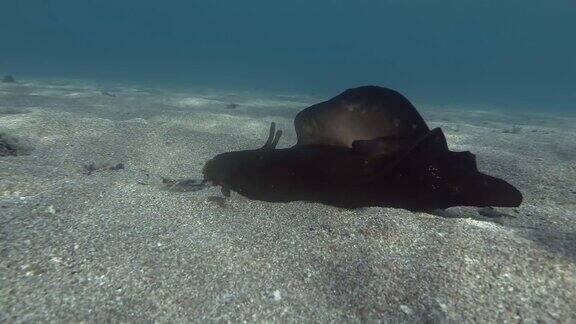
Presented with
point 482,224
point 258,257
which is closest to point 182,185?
point 258,257

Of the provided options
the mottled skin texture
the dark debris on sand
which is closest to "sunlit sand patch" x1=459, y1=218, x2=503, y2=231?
the mottled skin texture

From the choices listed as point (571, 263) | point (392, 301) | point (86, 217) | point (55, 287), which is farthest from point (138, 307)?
point (571, 263)

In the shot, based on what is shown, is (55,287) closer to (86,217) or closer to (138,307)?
(138,307)

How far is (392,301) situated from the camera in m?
2.27

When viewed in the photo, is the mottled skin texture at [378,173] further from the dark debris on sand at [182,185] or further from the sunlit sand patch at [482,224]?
the dark debris on sand at [182,185]

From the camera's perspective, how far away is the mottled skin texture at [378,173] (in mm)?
3289

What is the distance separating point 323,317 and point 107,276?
1.43 metres

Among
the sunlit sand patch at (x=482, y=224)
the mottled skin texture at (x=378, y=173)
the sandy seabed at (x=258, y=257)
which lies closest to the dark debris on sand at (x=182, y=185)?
the sandy seabed at (x=258, y=257)

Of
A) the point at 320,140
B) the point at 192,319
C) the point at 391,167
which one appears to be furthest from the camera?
the point at 320,140

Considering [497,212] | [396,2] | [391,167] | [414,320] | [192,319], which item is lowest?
[192,319]

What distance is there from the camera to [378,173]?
10.8 feet

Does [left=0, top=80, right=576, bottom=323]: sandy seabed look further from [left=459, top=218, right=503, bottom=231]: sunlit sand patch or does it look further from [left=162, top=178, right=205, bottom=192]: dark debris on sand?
[left=162, top=178, right=205, bottom=192]: dark debris on sand

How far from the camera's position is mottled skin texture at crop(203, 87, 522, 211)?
3.29 metres

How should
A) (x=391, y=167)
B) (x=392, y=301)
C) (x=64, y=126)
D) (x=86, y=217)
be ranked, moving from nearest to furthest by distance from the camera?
1. (x=392, y=301)
2. (x=86, y=217)
3. (x=391, y=167)
4. (x=64, y=126)
